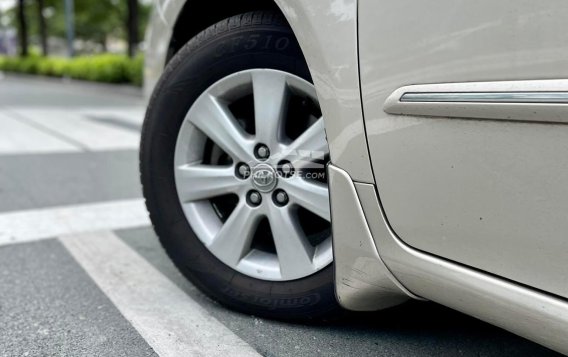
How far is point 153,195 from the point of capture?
6.37ft

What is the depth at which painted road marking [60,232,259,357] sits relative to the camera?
1.68 m

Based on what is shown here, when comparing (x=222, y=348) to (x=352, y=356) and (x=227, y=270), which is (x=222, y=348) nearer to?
(x=227, y=270)

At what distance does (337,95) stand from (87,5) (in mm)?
29983

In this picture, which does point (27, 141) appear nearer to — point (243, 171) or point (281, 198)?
point (243, 171)

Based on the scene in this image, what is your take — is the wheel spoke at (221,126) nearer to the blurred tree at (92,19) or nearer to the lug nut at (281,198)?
the lug nut at (281,198)

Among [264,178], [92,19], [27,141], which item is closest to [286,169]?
[264,178]

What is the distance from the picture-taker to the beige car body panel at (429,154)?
108 cm

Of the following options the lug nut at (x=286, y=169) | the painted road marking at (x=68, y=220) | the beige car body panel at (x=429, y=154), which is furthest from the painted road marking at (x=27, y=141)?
the beige car body panel at (x=429, y=154)

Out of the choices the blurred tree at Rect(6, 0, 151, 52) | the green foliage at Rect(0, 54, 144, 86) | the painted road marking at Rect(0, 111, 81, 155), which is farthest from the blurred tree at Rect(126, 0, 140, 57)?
the painted road marking at Rect(0, 111, 81, 155)

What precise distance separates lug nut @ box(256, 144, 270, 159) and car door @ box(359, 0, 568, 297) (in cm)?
43

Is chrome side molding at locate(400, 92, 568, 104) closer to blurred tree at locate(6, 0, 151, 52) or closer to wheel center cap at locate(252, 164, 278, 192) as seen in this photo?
wheel center cap at locate(252, 164, 278, 192)

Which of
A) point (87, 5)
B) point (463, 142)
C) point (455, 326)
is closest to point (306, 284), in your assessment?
point (455, 326)

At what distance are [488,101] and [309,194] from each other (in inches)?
24.9

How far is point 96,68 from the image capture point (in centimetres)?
1655
